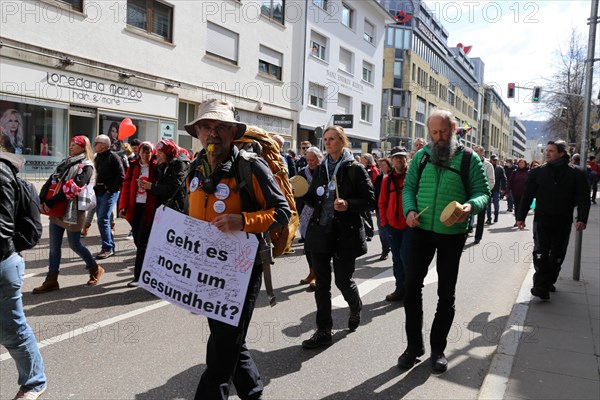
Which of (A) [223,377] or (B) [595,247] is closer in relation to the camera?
(A) [223,377]

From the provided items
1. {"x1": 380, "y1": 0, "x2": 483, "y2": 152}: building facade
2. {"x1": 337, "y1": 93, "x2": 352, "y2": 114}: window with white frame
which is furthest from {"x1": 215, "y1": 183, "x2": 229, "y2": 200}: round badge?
{"x1": 380, "y1": 0, "x2": 483, "y2": 152}: building facade

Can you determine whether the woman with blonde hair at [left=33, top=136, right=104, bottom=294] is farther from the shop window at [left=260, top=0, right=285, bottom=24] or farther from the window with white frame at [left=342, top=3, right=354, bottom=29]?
the window with white frame at [left=342, top=3, right=354, bottom=29]

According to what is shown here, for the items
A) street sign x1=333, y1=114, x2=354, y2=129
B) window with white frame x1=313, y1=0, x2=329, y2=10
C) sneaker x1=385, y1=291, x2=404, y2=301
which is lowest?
sneaker x1=385, y1=291, x2=404, y2=301

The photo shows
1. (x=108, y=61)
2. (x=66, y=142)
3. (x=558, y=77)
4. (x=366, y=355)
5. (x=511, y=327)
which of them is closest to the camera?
(x=366, y=355)

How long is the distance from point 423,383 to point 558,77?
36.2 metres

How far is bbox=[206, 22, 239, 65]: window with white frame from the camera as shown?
1855 centimetres

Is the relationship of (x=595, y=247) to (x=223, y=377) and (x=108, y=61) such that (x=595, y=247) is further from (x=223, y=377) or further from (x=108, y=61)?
(x=108, y=61)

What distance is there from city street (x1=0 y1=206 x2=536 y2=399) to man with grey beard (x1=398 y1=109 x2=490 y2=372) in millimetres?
308

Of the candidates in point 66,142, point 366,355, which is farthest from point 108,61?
point 366,355

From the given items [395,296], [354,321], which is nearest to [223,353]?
[354,321]

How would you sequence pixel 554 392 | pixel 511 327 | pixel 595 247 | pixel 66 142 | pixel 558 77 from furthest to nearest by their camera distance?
pixel 558 77, pixel 66 142, pixel 595 247, pixel 511 327, pixel 554 392

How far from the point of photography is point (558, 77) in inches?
1347

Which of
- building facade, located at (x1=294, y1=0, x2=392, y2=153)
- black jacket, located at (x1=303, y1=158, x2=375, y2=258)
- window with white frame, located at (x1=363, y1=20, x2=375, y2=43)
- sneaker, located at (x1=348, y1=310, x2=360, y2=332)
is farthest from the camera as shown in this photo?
window with white frame, located at (x1=363, y1=20, x2=375, y2=43)

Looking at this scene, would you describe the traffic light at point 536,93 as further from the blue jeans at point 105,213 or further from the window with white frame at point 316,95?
the blue jeans at point 105,213
